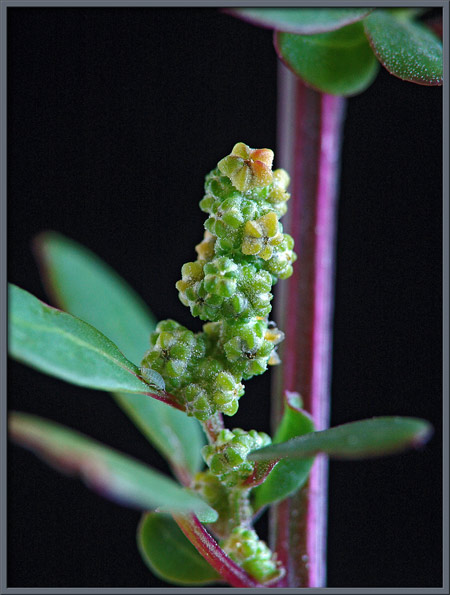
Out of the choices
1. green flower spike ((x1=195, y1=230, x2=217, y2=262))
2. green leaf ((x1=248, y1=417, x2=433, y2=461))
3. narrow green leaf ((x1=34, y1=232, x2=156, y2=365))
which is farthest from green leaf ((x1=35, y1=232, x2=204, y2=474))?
green leaf ((x1=248, y1=417, x2=433, y2=461))

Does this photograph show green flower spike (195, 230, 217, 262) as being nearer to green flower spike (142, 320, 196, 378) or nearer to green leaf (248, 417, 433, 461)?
green flower spike (142, 320, 196, 378)

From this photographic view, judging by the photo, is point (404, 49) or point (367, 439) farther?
point (404, 49)

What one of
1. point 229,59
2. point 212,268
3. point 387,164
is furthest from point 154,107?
point 212,268

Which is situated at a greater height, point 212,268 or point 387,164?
point 387,164

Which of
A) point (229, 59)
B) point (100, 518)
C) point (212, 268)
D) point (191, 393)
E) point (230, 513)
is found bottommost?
point (100, 518)

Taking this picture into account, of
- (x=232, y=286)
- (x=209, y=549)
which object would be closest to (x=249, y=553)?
(x=209, y=549)

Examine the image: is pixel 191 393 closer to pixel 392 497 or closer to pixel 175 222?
pixel 392 497

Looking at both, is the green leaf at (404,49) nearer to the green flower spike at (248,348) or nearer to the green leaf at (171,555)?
the green flower spike at (248,348)

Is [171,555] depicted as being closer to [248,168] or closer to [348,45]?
[248,168]
